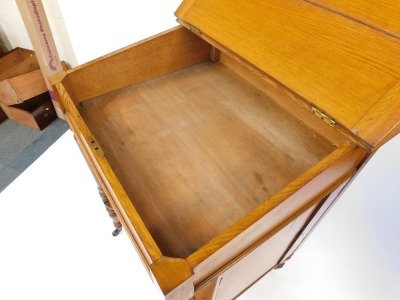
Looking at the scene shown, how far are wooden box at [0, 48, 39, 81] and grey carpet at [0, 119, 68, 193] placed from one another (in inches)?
15.6

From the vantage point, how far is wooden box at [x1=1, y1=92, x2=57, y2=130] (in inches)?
78.6

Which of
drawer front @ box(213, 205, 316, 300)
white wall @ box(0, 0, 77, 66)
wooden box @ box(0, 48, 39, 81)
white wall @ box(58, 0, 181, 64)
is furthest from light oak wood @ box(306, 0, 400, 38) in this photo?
wooden box @ box(0, 48, 39, 81)

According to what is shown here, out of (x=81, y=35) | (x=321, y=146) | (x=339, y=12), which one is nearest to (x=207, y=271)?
(x=321, y=146)

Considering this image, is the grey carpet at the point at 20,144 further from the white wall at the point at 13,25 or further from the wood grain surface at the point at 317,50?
the wood grain surface at the point at 317,50

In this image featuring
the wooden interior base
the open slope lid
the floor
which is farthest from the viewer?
the floor

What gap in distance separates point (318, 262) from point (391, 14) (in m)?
0.99

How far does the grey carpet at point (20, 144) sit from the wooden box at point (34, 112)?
0.14ft

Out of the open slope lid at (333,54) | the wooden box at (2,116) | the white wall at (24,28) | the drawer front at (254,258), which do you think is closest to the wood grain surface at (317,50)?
the open slope lid at (333,54)

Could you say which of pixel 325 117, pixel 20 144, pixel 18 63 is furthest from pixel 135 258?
pixel 18 63

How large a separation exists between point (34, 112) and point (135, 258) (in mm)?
1404

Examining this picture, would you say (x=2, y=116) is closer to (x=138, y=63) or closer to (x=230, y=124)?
(x=138, y=63)

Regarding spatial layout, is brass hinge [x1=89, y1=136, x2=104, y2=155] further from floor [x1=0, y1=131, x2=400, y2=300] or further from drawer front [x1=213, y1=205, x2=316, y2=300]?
floor [x1=0, y1=131, x2=400, y2=300]

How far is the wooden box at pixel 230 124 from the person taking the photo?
19.3 inches

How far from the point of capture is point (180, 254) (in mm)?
529
